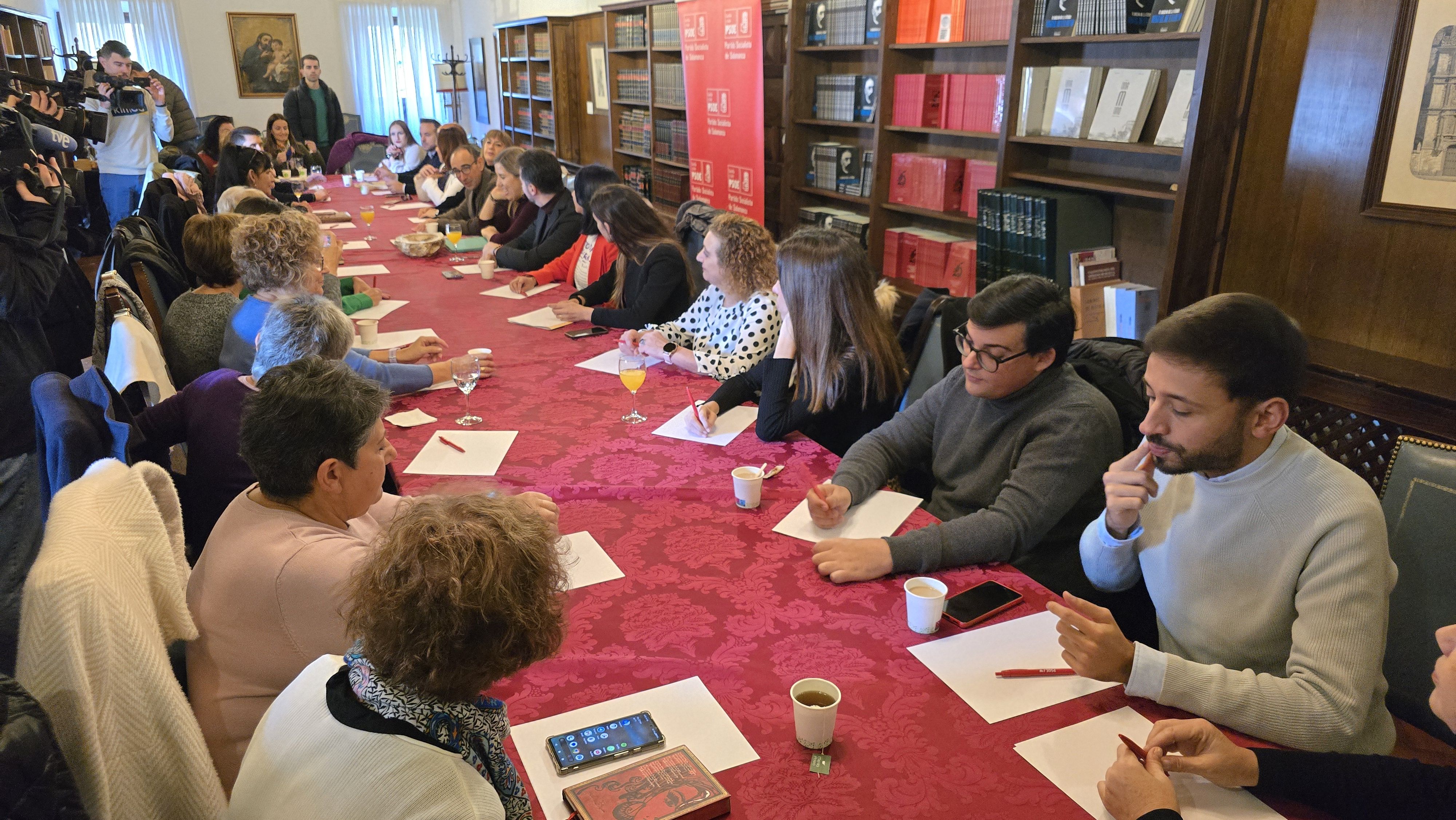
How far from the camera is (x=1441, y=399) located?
2410 mm

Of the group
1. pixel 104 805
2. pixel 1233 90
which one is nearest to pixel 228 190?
pixel 104 805

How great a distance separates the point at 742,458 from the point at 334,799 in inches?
52.3

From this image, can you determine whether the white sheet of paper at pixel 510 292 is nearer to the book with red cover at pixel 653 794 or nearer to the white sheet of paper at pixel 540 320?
the white sheet of paper at pixel 540 320

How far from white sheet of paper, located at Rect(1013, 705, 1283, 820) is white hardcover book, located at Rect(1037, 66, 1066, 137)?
9.58ft

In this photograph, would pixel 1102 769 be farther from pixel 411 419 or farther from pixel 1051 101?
pixel 1051 101

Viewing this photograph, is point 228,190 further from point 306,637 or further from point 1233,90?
point 1233,90

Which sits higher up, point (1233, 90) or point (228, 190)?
point (1233, 90)

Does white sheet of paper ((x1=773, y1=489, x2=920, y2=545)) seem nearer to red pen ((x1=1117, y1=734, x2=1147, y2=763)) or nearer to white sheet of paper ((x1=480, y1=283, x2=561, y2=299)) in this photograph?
red pen ((x1=1117, y1=734, x2=1147, y2=763))

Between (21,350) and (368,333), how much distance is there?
3.05ft

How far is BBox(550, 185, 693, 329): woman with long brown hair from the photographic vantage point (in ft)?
11.0

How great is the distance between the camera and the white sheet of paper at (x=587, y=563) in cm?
158

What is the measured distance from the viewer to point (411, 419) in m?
2.40

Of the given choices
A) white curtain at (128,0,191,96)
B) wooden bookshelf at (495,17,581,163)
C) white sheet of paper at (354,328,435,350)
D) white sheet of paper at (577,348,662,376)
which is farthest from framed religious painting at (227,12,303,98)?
white sheet of paper at (577,348,662,376)

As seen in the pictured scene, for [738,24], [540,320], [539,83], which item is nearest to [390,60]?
[539,83]
